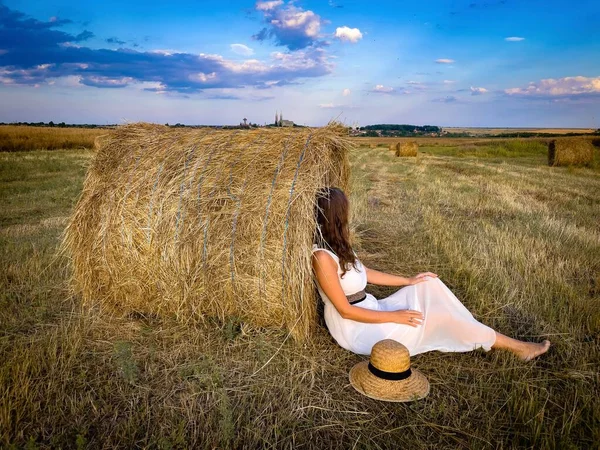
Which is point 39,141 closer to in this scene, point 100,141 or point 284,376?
point 100,141

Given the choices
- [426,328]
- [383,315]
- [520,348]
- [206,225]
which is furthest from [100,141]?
[520,348]

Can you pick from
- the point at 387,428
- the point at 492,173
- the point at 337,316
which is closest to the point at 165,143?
the point at 337,316

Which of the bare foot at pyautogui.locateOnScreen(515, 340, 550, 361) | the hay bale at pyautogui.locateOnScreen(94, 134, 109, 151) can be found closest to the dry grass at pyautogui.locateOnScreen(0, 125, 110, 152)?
the hay bale at pyautogui.locateOnScreen(94, 134, 109, 151)

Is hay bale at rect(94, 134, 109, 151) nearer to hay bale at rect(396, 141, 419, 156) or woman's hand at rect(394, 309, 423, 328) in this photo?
woman's hand at rect(394, 309, 423, 328)

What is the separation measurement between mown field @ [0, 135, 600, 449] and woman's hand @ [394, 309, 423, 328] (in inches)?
14.2

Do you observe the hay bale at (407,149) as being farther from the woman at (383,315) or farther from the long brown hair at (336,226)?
the long brown hair at (336,226)

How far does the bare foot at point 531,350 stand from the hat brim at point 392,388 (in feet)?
3.14

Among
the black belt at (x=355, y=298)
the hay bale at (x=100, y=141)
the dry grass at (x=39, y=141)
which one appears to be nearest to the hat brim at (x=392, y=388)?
the black belt at (x=355, y=298)

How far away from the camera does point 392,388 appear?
120 inches

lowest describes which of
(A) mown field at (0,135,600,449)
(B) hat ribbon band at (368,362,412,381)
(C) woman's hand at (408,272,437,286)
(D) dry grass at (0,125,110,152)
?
(A) mown field at (0,135,600,449)

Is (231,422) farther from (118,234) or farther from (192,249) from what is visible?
(118,234)

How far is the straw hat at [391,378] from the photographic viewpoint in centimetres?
303

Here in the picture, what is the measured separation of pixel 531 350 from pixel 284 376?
2.02 metres

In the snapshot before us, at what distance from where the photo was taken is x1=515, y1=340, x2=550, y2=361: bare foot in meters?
3.60
